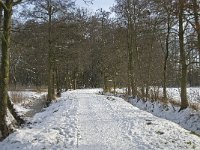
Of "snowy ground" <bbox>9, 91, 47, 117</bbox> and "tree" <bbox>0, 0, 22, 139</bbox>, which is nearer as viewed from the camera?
"tree" <bbox>0, 0, 22, 139</bbox>

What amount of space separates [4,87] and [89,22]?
2020 inches

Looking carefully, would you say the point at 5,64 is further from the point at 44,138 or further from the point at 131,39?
the point at 131,39

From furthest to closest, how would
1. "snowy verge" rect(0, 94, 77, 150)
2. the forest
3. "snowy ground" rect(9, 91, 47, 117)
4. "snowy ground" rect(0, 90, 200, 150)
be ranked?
"snowy ground" rect(9, 91, 47, 117), the forest, "snowy verge" rect(0, 94, 77, 150), "snowy ground" rect(0, 90, 200, 150)

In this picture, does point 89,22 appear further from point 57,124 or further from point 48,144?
point 48,144

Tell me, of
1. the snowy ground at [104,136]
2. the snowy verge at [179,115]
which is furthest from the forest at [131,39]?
the snowy ground at [104,136]

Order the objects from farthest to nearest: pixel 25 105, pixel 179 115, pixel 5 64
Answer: pixel 25 105 → pixel 179 115 → pixel 5 64

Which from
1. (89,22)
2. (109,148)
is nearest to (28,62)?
(89,22)

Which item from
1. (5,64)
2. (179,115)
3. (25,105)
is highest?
(5,64)

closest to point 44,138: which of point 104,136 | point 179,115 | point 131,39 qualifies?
point 104,136

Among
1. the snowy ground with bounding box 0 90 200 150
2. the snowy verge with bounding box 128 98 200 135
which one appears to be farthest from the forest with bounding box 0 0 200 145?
the snowy ground with bounding box 0 90 200 150

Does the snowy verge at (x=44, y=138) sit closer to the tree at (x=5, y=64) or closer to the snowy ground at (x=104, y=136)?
the snowy ground at (x=104, y=136)

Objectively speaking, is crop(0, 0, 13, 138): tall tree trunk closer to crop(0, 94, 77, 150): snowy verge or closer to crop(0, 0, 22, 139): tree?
crop(0, 0, 22, 139): tree

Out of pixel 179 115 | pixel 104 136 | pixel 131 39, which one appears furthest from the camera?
pixel 131 39

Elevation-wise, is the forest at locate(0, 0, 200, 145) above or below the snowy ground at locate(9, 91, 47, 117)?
above
